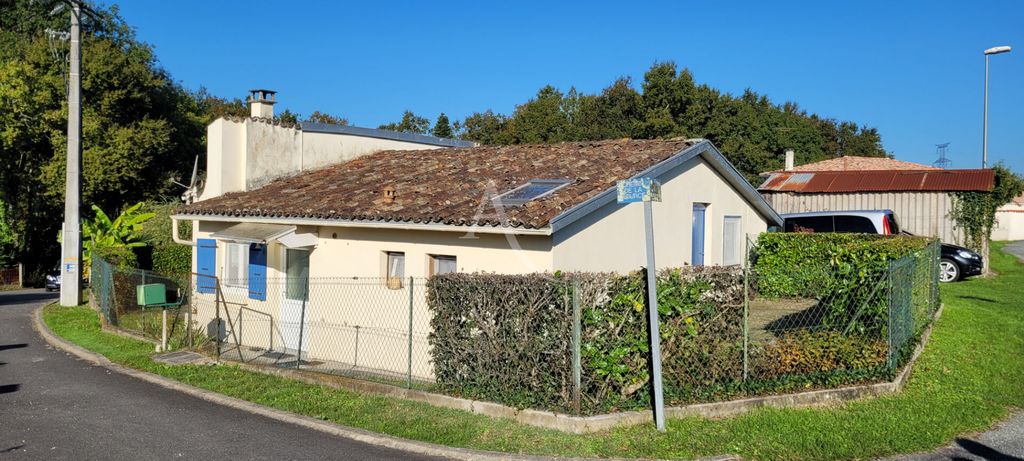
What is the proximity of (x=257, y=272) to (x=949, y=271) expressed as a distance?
652 inches

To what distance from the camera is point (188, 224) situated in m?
25.2

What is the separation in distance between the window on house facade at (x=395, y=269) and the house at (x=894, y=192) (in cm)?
1518

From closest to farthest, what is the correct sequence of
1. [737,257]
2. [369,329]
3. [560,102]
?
[369,329], [737,257], [560,102]

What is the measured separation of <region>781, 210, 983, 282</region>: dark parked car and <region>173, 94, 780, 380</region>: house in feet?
12.6

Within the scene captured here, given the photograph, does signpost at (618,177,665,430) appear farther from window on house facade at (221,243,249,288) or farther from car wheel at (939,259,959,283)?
car wheel at (939,259,959,283)

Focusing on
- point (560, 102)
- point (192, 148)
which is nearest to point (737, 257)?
point (192, 148)

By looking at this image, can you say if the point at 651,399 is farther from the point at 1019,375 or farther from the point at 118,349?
the point at 118,349

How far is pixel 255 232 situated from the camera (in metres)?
13.3

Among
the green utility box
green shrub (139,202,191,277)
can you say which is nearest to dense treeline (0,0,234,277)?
green shrub (139,202,191,277)

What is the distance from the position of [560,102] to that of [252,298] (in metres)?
42.9

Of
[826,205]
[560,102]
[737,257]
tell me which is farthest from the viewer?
[560,102]

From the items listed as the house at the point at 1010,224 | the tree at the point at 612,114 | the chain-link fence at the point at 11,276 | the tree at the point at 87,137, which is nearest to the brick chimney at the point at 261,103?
the tree at the point at 87,137

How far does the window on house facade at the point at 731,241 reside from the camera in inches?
607

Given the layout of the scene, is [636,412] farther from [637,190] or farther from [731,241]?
[731,241]
